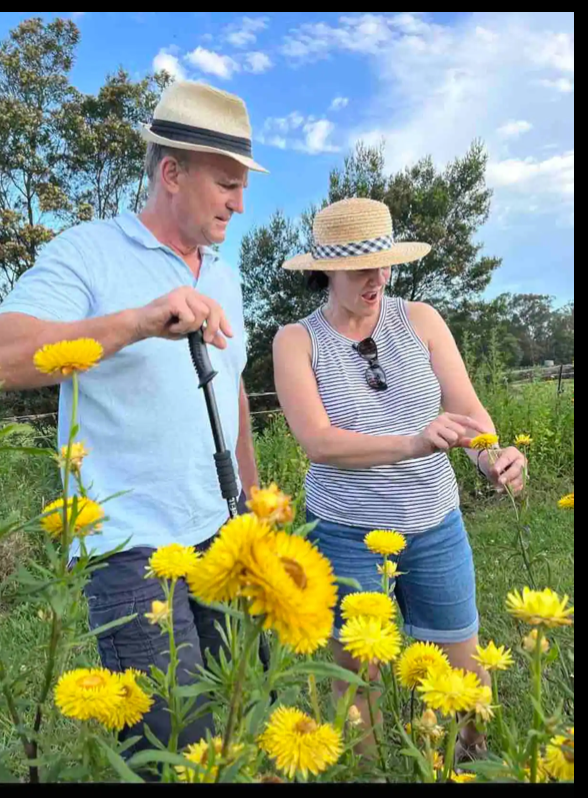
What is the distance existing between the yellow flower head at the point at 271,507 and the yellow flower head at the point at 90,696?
1.19 feet

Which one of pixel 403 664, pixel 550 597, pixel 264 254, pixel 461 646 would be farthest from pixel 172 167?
pixel 264 254

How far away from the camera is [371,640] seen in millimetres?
823

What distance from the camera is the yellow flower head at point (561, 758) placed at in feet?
1.99

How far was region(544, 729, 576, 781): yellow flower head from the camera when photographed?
61 cm

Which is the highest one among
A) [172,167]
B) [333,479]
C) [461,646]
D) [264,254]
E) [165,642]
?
[264,254]

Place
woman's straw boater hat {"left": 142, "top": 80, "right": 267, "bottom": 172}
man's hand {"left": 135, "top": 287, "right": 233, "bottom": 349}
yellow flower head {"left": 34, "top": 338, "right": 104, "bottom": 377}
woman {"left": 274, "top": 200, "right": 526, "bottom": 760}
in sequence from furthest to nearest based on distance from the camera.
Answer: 1. woman {"left": 274, "top": 200, "right": 526, "bottom": 760}
2. woman's straw boater hat {"left": 142, "top": 80, "right": 267, "bottom": 172}
3. man's hand {"left": 135, "top": 287, "right": 233, "bottom": 349}
4. yellow flower head {"left": 34, "top": 338, "right": 104, "bottom": 377}

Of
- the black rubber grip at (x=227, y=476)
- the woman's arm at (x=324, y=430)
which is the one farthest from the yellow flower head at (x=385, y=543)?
the woman's arm at (x=324, y=430)

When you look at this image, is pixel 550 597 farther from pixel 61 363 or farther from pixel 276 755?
pixel 61 363

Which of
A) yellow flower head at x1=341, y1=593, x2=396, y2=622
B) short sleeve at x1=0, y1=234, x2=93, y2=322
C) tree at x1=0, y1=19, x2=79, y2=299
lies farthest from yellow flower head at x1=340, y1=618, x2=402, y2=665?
tree at x1=0, y1=19, x2=79, y2=299

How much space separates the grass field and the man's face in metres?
1.42

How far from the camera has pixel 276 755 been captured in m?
0.64

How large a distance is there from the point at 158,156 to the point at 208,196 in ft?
0.71

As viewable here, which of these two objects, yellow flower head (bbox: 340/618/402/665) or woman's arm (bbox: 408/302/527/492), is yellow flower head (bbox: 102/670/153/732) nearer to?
yellow flower head (bbox: 340/618/402/665)

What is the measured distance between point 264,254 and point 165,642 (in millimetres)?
15322
